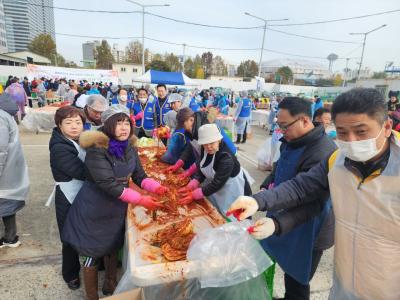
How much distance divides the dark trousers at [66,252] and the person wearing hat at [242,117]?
8054 mm

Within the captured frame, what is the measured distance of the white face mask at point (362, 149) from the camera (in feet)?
3.96

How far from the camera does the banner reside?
76.8 ft

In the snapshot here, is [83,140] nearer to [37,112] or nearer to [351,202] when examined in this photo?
[351,202]

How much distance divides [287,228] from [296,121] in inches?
31.2

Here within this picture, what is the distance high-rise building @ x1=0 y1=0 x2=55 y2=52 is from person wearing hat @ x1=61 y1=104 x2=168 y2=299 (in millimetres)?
21035

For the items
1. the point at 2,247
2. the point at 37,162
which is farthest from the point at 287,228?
the point at 37,162

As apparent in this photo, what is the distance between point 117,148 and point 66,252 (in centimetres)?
124

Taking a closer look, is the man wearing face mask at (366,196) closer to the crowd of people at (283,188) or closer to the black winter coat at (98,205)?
the crowd of people at (283,188)

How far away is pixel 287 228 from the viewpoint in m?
1.62

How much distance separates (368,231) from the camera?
1258 mm

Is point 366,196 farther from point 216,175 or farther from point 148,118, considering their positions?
point 148,118

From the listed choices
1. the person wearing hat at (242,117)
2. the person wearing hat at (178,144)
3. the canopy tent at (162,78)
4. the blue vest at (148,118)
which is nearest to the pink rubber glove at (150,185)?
the person wearing hat at (178,144)

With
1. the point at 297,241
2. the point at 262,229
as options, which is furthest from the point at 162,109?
the point at 262,229

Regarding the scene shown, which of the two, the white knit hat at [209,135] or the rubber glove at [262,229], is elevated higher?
the white knit hat at [209,135]
